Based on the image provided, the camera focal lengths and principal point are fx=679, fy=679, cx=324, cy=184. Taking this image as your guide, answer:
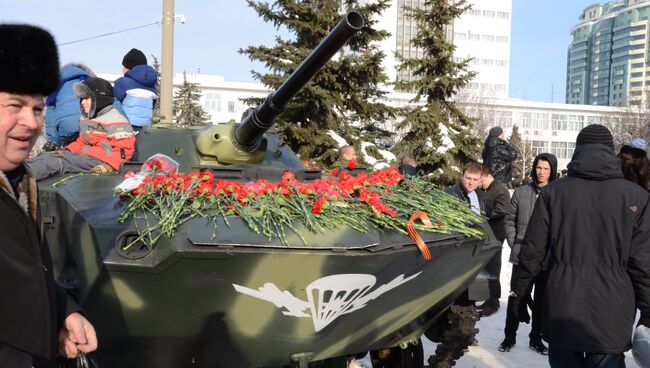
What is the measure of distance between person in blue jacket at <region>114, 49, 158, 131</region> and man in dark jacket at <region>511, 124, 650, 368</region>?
412 centimetres

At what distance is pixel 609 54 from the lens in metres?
119

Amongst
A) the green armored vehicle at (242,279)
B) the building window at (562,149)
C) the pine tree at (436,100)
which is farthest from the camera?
the building window at (562,149)

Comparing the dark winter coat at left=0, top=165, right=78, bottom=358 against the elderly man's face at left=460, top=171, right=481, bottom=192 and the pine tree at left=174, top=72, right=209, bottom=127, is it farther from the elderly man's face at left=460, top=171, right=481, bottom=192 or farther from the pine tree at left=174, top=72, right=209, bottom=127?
the pine tree at left=174, top=72, right=209, bottom=127

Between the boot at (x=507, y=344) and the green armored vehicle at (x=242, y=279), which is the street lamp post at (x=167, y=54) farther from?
the boot at (x=507, y=344)

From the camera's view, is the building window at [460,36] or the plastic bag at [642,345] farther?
the building window at [460,36]

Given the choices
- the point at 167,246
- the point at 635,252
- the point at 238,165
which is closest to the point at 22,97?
the point at 167,246

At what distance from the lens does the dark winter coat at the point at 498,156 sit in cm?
895

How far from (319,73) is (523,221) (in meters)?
7.56

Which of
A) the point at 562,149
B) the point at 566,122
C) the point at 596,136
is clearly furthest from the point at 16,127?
the point at 566,122

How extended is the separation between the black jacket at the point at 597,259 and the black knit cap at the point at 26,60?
2.86 metres

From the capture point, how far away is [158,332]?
3.57 meters

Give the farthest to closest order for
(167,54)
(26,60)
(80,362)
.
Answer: (167,54)
(80,362)
(26,60)

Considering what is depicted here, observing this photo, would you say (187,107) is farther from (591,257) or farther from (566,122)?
(566,122)

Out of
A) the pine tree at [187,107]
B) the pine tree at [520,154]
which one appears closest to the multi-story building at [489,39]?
the pine tree at [520,154]
